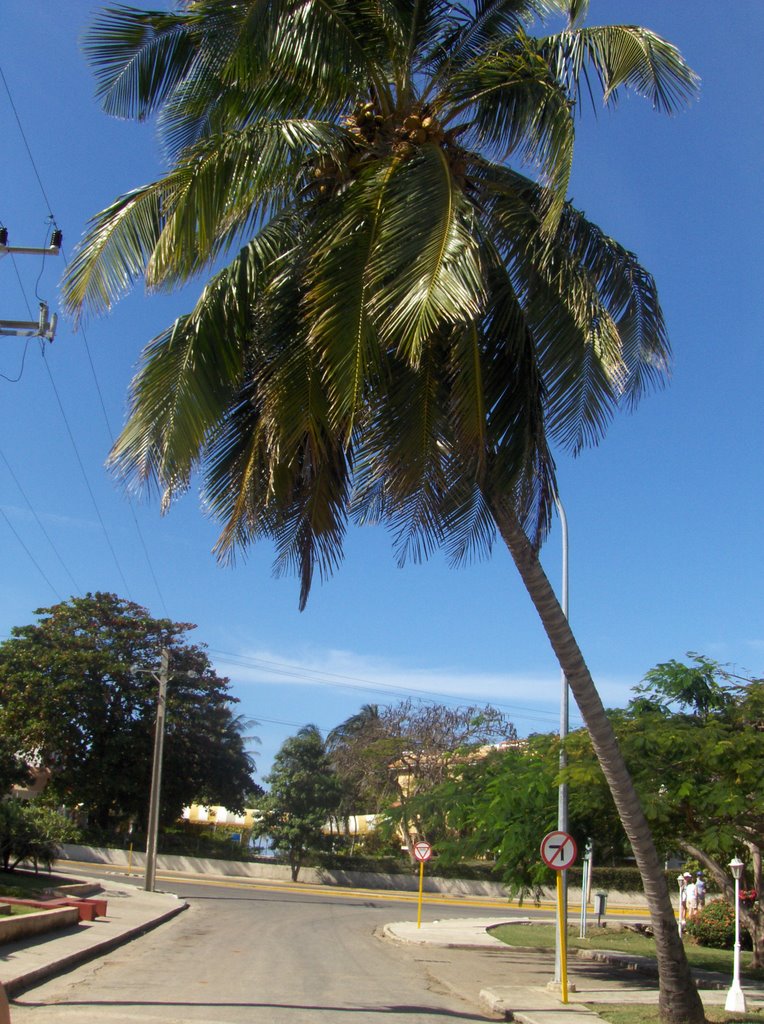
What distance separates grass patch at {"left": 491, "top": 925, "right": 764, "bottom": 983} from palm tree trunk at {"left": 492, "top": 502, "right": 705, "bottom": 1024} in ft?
30.8

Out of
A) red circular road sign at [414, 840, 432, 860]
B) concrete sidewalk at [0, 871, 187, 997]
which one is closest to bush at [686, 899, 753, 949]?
red circular road sign at [414, 840, 432, 860]

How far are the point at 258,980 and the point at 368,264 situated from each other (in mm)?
10416

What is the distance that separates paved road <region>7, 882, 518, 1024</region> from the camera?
10.4 metres

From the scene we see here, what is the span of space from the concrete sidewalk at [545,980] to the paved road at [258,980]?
17.6 inches

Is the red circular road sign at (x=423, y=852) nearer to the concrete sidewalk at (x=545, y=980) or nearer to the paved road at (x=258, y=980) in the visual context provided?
the concrete sidewalk at (x=545, y=980)

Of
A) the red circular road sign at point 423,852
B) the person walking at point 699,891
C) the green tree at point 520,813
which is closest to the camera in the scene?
the green tree at point 520,813

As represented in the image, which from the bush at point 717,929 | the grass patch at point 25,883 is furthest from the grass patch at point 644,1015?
the bush at point 717,929

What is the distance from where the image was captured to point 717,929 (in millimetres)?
26422

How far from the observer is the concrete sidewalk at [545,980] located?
12.8 metres

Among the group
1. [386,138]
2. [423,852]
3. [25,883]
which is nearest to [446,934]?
[423,852]

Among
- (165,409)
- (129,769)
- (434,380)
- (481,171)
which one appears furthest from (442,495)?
(129,769)

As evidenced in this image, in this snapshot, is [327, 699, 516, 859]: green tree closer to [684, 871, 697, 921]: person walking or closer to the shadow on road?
[684, 871, 697, 921]: person walking

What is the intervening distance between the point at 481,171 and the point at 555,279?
60.0 inches

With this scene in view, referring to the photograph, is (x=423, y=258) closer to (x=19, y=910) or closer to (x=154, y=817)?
(x=19, y=910)
